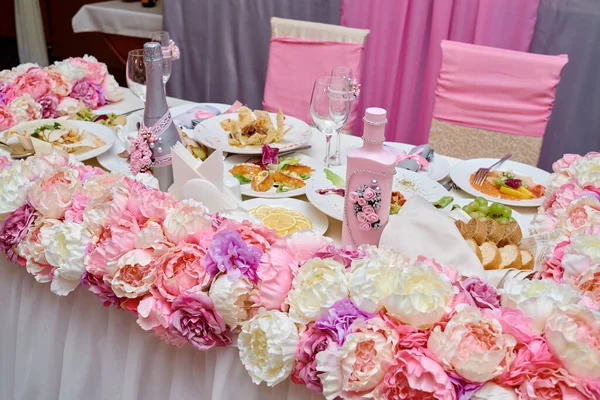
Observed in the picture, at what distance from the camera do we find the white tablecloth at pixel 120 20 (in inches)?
137

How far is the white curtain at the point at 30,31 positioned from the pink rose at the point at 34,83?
3748 millimetres

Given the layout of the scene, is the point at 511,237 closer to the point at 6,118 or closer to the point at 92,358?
the point at 92,358

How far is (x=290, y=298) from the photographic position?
2.66 ft

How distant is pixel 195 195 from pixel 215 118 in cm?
65

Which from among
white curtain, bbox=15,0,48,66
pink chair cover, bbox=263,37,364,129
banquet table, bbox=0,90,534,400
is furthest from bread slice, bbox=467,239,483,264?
white curtain, bbox=15,0,48,66

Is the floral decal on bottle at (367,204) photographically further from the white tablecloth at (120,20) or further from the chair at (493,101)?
the white tablecloth at (120,20)

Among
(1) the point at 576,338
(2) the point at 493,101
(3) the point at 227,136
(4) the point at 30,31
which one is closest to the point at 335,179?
(3) the point at 227,136

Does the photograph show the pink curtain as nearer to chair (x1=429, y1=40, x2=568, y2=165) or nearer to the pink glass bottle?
chair (x1=429, y1=40, x2=568, y2=165)

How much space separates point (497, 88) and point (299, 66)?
711 mm

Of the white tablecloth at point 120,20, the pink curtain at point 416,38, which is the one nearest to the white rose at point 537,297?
the pink curtain at point 416,38

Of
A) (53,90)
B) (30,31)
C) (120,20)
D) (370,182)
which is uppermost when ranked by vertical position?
(370,182)

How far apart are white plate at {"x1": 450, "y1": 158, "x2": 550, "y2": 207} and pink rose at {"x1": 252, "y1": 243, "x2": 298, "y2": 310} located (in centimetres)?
64

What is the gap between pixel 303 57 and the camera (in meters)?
2.19

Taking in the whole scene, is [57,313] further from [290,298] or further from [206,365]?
[290,298]
